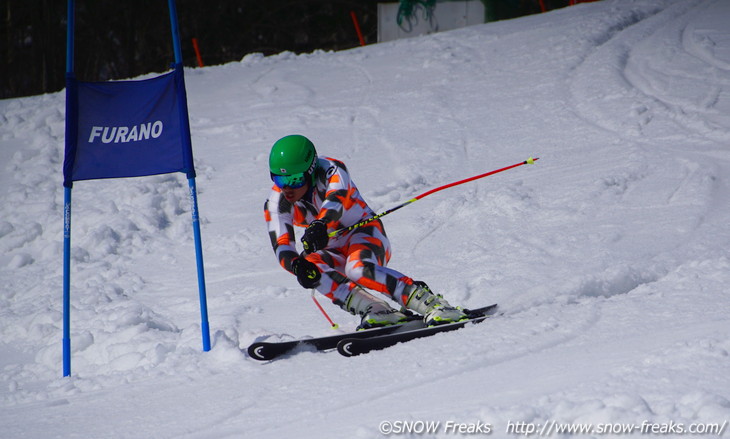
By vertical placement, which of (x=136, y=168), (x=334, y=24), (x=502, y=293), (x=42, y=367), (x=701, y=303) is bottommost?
(x=42, y=367)

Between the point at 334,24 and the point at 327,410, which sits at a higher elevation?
the point at 334,24

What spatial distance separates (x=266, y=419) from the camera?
10.9 feet

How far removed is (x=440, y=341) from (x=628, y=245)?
100 inches

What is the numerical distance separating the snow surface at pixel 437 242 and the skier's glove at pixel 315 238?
619 millimetres

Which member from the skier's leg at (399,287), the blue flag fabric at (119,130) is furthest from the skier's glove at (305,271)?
the blue flag fabric at (119,130)

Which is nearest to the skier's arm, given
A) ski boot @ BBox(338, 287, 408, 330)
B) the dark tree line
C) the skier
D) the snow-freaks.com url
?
the skier

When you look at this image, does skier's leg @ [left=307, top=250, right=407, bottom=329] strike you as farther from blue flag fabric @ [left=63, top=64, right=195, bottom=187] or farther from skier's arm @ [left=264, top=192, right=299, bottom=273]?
blue flag fabric @ [left=63, top=64, right=195, bottom=187]

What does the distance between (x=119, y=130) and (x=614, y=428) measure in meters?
3.48

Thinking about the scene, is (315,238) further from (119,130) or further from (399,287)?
(119,130)

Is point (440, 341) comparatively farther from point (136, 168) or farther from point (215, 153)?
point (215, 153)

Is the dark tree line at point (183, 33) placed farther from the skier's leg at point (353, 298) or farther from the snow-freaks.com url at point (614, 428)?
the snow-freaks.com url at point (614, 428)

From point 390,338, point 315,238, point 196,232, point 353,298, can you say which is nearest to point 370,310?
point 353,298

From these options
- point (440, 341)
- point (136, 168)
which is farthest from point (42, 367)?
point (440, 341)

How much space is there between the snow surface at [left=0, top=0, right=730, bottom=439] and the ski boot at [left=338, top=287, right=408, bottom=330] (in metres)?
0.36
